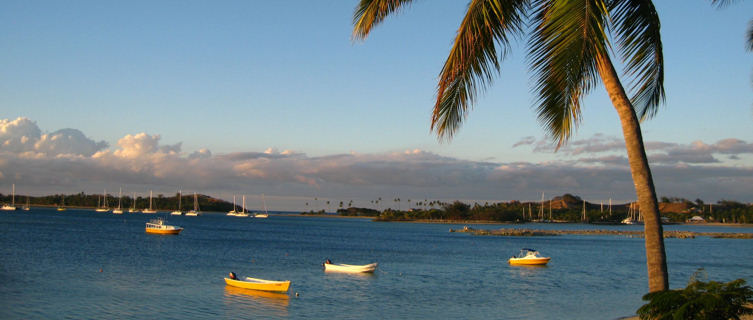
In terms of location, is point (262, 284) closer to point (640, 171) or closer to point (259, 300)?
point (259, 300)

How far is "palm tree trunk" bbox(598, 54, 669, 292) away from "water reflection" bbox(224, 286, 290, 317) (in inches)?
898

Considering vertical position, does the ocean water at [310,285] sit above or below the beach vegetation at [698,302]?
below

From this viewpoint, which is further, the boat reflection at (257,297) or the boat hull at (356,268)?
the boat hull at (356,268)

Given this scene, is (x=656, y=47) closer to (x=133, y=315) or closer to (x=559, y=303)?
(x=133, y=315)

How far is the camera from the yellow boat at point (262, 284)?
33.9 metres

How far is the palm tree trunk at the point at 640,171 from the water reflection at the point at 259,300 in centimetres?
2280

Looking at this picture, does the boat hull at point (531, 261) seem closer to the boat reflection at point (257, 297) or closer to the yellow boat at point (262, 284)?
the yellow boat at point (262, 284)

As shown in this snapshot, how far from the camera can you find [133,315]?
90.2 feet

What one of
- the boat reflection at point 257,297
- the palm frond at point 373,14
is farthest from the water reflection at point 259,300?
the palm frond at point 373,14

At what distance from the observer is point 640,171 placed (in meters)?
→ 7.81

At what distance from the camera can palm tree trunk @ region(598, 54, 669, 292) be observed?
7727mm

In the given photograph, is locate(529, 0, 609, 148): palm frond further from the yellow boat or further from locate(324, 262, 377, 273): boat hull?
locate(324, 262, 377, 273): boat hull

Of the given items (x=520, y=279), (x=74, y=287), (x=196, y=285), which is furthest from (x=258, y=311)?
(x=520, y=279)

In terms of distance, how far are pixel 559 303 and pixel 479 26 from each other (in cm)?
2912
